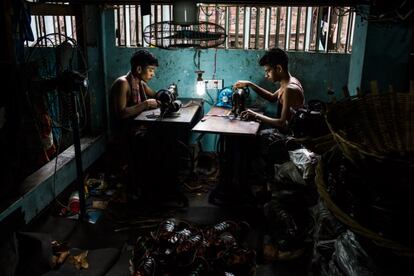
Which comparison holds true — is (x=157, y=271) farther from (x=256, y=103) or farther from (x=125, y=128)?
(x=256, y=103)

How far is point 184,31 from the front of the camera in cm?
421

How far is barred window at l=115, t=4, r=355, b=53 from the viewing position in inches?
221

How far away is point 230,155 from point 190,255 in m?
1.73

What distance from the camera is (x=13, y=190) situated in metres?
4.01

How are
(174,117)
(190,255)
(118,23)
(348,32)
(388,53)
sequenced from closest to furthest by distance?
1. (190,255)
2. (388,53)
3. (174,117)
4. (348,32)
5. (118,23)

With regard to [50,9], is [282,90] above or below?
below

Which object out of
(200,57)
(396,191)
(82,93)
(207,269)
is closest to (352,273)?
(396,191)

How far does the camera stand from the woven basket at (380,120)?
74.3 inches

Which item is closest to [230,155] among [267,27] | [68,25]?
[267,27]

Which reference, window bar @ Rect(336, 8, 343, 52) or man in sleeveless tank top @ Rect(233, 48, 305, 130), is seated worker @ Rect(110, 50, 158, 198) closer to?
man in sleeveless tank top @ Rect(233, 48, 305, 130)

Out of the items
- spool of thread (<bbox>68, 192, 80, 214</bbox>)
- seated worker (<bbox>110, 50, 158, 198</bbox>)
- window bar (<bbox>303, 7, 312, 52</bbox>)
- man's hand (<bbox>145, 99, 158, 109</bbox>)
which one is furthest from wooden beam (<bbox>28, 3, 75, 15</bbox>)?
window bar (<bbox>303, 7, 312, 52</bbox>)

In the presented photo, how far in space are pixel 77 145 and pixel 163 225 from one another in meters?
1.38

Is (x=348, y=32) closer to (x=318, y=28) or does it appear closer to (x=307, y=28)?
(x=318, y=28)

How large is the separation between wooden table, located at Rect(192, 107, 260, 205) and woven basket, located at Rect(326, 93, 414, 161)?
2685 millimetres
